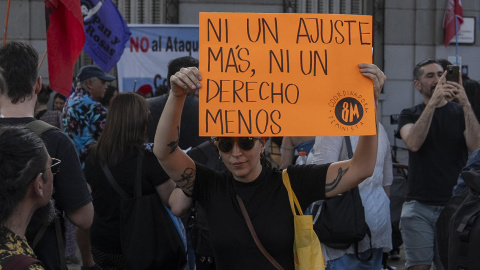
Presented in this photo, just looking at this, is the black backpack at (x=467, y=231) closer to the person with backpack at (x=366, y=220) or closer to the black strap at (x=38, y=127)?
the person with backpack at (x=366, y=220)

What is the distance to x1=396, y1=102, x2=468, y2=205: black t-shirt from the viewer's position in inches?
222

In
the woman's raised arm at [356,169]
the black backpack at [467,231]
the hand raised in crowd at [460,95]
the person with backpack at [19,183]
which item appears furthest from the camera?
the hand raised in crowd at [460,95]

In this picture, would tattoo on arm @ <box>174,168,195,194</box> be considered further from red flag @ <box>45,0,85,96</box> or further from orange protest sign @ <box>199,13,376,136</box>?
red flag @ <box>45,0,85,96</box>

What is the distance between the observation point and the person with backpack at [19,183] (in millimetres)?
2566

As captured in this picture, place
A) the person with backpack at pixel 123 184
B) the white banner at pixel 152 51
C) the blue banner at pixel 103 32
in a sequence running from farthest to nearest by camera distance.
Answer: the white banner at pixel 152 51
the blue banner at pixel 103 32
the person with backpack at pixel 123 184

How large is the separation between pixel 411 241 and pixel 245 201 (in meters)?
2.61

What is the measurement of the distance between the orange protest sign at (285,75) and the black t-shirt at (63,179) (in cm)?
78

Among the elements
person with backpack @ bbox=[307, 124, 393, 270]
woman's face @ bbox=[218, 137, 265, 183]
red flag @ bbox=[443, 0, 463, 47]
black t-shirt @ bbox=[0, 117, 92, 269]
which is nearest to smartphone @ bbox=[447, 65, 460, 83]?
person with backpack @ bbox=[307, 124, 393, 270]

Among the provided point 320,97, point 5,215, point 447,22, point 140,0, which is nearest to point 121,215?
point 320,97

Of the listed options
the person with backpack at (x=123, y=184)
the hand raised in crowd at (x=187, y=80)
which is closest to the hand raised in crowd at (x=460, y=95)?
the person with backpack at (x=123, y=184)

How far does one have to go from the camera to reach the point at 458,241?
3838mm

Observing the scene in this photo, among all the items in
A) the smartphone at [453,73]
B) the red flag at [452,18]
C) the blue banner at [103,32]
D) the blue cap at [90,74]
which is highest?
the red flag at [452,18]

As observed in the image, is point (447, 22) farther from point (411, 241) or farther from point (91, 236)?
point (91, 236)

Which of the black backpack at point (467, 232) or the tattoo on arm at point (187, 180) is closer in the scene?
the tattoo on arm at point (187, 180)
